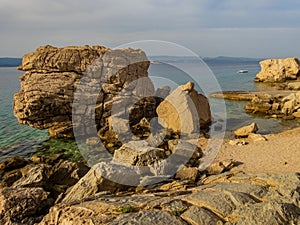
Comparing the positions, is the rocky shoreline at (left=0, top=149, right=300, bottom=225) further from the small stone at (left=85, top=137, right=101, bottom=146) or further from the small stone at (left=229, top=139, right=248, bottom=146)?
the small stone at (left=85, top=137, right=101, bottom=146)

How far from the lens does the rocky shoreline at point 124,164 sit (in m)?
8.35

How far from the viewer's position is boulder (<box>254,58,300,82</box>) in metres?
78.6

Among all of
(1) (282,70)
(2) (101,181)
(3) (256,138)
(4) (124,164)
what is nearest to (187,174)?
(4) (124,164)

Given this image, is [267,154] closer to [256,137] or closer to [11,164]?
[256,137]

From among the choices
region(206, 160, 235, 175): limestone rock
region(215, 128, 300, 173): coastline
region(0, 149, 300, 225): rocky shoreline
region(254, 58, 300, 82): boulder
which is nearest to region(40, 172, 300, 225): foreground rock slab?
region(0, 149, 300, 225): rocky shoreline

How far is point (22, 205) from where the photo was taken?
10.7 meters

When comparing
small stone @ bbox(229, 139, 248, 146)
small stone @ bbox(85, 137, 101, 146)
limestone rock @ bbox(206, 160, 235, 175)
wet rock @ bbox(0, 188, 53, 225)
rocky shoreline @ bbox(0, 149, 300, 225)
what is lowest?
small stone @ bbox(85, 137, 101, 146)

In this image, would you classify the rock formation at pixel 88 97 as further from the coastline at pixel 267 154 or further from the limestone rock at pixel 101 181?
the limestone rock at pixel 101 181

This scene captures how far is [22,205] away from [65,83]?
20.4 m

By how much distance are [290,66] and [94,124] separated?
68967 millimetres

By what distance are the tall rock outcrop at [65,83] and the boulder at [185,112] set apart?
5.41 metres

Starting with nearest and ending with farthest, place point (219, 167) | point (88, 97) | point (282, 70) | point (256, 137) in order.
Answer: point (219, 167)
point (256, 137)
point (88, 97)
point (282, 70)

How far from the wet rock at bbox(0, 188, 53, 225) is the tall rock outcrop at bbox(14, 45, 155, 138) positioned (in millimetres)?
18606

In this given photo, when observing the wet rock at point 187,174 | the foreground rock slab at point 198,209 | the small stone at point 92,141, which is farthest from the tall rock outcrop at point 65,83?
the foreground rock slab at point 198,209
